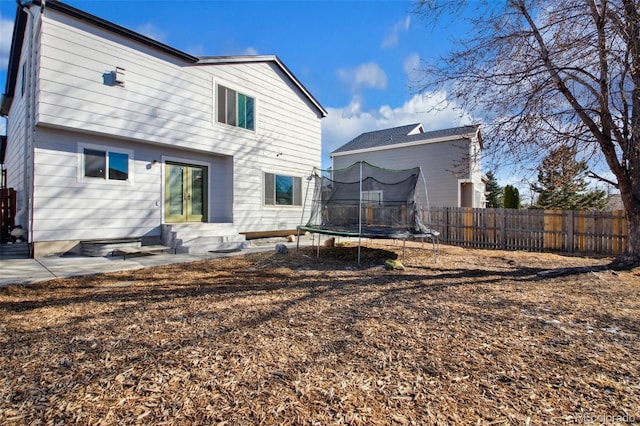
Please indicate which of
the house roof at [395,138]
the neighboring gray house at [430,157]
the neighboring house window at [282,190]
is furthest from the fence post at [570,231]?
the neighboring house window at [282,190]

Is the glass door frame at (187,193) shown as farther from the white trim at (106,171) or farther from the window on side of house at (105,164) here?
the window on side of house at (105,164)

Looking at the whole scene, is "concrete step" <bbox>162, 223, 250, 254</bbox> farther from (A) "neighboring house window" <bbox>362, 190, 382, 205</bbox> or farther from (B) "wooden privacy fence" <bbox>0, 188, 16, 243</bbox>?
(A) "neighboring house window" <bbox>362, 190, 382, 205</bbox>

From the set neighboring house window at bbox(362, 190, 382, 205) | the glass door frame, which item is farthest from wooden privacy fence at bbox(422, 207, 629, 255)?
the glass door frame

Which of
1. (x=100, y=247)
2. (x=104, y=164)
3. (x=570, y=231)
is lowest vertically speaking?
(x=100, y=247)

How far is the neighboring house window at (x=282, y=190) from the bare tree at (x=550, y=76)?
234 inches

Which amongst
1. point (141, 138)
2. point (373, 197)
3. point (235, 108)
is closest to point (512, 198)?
point (373, 197)

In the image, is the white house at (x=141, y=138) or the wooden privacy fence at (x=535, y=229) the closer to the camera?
the white house at (x=141, y=138)

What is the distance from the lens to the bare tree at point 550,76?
221 inches

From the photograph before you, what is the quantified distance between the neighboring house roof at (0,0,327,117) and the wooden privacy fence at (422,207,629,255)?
21.3 feet

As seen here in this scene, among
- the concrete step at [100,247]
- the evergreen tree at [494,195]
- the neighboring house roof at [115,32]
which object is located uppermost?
the neighboring house roof at [115,32]

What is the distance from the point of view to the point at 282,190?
36.8 ft

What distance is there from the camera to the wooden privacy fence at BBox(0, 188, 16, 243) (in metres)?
7.69

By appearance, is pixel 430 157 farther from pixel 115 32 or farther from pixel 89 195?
pixel 89 195

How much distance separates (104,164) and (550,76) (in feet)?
30.6
